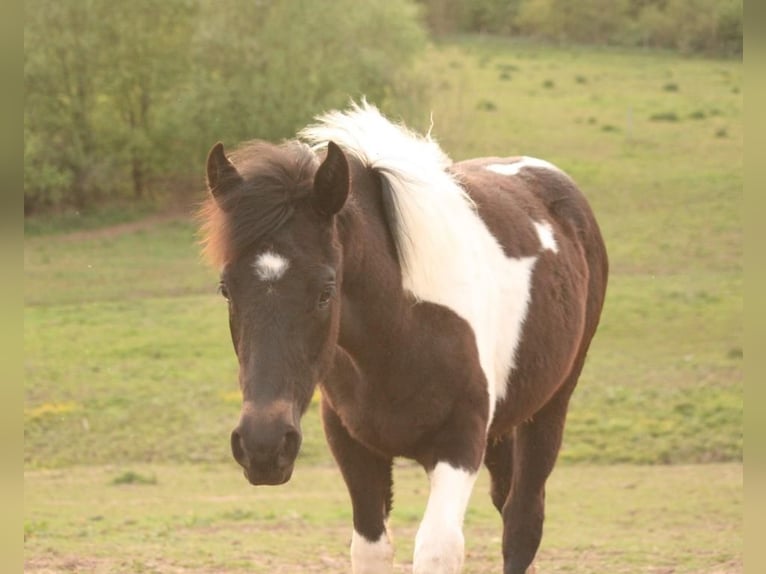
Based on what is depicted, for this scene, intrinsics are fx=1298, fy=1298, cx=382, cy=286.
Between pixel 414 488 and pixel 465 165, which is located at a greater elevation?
pixel 465 165

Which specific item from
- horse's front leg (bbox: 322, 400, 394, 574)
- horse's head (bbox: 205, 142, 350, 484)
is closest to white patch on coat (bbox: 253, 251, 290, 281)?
horse's head (bbox: 205, 142, 350, 484)

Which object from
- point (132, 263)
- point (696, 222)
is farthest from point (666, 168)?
point (132, 263)

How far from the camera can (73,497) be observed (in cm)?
1345

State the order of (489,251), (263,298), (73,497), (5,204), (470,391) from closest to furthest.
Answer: (5,204) → (263,298) → (470,391) → (489,251) → (73,497)

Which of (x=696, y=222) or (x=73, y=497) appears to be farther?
(x=696, y=222)

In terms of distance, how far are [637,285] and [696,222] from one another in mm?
7061

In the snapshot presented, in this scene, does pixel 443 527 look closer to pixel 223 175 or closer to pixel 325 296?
pixel 325 296

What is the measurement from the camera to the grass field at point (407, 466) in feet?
34.8

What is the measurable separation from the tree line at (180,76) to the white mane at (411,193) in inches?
1250

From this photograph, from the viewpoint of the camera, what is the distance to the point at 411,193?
518cm

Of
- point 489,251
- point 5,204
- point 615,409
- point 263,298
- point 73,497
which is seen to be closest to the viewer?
point 5,204

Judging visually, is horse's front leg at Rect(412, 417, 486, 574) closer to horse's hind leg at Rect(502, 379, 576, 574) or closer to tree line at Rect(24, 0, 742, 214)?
horse's hind leg at Rect(502, 379, 576, 574)

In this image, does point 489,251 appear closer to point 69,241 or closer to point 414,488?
point 414,488

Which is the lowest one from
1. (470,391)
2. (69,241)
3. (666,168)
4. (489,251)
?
(69,241)
